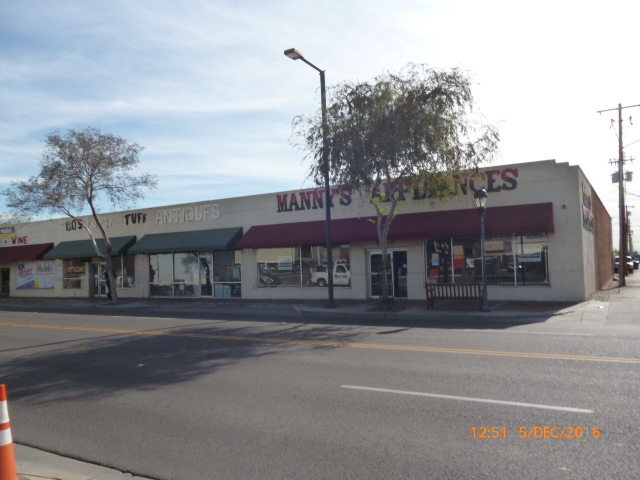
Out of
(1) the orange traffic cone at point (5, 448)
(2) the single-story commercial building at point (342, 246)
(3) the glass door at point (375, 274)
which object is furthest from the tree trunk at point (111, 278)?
(1) the orange traffic cone at point (5, 448)

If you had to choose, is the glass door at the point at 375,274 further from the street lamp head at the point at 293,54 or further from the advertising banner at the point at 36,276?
the advertising banner at the point at 36,276

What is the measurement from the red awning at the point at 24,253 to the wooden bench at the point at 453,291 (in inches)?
1038

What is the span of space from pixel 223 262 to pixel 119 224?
8.32 m

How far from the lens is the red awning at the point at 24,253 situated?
35625 millimetres

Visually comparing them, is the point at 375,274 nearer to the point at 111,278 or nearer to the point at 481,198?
the point at 481,198

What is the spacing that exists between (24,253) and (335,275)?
2296 cm

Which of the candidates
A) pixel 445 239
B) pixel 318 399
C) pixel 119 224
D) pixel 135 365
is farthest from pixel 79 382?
pixel 119 224

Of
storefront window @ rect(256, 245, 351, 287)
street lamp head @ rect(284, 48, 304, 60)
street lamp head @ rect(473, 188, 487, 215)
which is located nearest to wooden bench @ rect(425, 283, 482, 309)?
street lamp head @ rect(473, 188, 487, 215)

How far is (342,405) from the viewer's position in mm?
7203

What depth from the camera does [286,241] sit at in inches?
980

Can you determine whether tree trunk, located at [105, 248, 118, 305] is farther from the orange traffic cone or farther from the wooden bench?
the orange traffic cone

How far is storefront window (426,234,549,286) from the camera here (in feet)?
66.7

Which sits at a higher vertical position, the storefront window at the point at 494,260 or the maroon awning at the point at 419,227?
the maroon awning at the point at 419,227

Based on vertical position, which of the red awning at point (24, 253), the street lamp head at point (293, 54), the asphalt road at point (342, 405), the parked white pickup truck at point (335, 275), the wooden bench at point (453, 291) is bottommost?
the asphalt road at point (342, 405)
